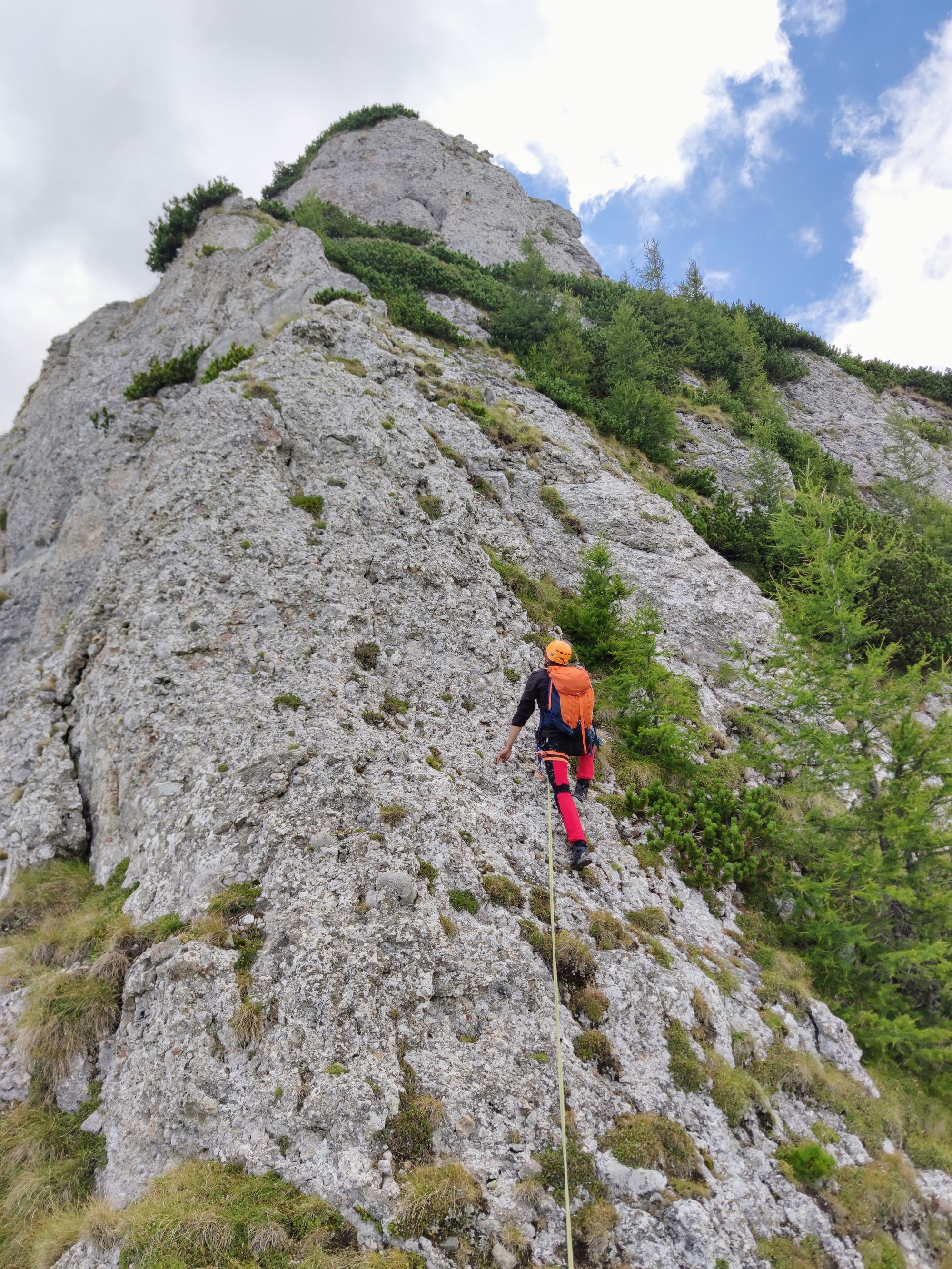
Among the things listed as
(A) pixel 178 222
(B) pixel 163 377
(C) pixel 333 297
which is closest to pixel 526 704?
(B) pixel 163 377

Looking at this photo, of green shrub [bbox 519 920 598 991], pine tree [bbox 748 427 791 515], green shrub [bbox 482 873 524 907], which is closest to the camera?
green shrub [bbox 519 920 598 991]

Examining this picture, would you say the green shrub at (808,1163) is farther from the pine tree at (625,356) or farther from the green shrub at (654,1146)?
the pine tree at (625,356)

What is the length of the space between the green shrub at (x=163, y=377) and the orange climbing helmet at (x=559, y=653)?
17532mm

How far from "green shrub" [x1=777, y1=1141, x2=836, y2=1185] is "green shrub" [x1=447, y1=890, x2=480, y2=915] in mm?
3679

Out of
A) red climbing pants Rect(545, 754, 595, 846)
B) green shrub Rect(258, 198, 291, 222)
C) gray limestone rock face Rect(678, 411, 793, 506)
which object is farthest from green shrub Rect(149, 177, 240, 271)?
red climbing pants Rect(545, 754, 595, 846)

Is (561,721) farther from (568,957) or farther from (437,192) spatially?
(437,192)

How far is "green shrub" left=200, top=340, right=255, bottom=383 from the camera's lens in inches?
689

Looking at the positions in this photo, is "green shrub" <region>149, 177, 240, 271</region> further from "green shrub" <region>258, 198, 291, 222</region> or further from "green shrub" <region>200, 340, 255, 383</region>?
"green shrub" <region>200, 340, 255, 383</region>

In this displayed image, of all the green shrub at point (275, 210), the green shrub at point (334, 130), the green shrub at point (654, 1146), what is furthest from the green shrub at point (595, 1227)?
the green shrub at point (334, 130)

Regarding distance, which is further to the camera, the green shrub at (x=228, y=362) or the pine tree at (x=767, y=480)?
the pine tree at (x=767, y=480)

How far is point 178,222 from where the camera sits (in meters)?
32.5

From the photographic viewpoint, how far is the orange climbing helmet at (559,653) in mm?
9102

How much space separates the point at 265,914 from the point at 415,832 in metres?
1.95

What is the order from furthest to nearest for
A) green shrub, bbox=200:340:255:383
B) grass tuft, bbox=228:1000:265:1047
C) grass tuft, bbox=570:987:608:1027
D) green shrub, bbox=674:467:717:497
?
green shrub, bbox=674:467:717:497, green shrub, bbox=200:340:255:383, grass tuft, bbox=570:987:608:1027, grass tuft, bbox=228:1000:265:1047
